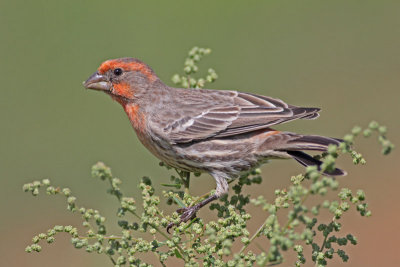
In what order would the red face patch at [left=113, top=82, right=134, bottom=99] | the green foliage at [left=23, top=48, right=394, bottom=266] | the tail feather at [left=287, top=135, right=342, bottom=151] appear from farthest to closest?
1. the red face patch at [left=113, top=82, right=134, bottom=99]
2. the tail feather at [left=287, top=135, right=342, bottom=151]
3. the green foliage at [left=23, top=48, right=394, bottom=266]

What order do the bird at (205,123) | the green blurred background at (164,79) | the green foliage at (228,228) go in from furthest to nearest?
1. the green blurred background at (164,79)
2. the bird at (205,123)
3. the green foliage at (228,228)

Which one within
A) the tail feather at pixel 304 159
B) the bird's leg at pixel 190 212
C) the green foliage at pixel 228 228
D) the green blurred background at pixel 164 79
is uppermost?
the green blurred background at pixel 164 79

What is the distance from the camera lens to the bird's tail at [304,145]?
5.36 m

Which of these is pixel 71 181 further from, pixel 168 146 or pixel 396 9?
pixel 396 9

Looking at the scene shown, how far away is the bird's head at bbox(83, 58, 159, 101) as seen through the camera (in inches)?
249

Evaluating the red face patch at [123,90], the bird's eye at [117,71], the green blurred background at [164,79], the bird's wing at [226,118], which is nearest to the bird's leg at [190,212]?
the bird's wing at [226,118]

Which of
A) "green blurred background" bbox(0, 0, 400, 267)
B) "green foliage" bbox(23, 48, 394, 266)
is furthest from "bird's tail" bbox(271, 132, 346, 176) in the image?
"green blurred background" bbox(0, 0, 400, 267)

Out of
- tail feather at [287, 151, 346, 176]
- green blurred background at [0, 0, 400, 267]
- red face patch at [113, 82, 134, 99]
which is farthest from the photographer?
green blurred background at [0, 0, 400, 267]

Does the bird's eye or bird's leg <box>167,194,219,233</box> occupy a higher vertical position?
the bird's eye

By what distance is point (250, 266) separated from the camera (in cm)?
372

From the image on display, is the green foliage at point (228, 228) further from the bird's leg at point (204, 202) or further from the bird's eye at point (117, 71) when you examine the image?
the bird's eye at point (117, 71)

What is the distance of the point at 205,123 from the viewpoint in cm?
621

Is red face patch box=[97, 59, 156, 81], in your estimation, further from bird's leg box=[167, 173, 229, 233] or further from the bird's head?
bird's leg box=[167, 173, 229, 233]

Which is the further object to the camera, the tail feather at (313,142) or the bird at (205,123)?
the bird at (205,123)
